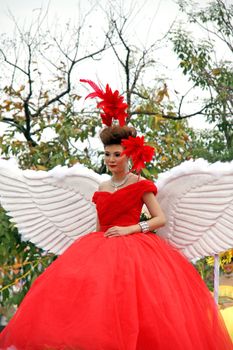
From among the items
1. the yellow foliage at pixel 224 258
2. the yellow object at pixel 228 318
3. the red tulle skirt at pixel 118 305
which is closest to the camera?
the red tulle skirt at pixel 118 305

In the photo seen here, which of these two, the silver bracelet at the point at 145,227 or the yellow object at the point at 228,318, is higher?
the silver bracelet at the point at 145,227

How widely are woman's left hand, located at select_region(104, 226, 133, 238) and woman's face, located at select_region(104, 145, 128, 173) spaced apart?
29cm

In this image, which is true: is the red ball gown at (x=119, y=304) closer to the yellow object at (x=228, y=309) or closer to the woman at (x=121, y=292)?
the woman at (x=121, y=292)

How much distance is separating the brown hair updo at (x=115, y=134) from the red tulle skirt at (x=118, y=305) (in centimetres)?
47

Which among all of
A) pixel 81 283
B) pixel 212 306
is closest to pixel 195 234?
pixel 212 306

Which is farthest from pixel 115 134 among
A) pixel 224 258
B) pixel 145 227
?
pixel 224 258

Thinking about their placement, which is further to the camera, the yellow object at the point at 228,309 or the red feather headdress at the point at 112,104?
the yellow object at the point at 228,309

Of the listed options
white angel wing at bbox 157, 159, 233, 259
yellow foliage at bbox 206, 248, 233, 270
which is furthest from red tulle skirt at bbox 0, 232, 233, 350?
yellow foliage at bbox 206, 248, 233, 270

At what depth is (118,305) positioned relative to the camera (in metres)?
3.05

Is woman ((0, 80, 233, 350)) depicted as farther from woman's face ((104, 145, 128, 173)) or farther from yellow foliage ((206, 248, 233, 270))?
yellow foliage ((206, 248, 233, 270))

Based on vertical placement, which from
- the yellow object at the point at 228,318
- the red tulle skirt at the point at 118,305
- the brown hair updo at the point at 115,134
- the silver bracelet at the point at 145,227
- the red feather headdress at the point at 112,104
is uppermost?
the red feather headdress at the point at 112,104

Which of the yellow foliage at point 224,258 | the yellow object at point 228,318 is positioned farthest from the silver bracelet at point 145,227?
the yellow foliage at point 224,258

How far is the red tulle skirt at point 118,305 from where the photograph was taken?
2.96m

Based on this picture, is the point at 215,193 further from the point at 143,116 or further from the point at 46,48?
the point at 46,48
